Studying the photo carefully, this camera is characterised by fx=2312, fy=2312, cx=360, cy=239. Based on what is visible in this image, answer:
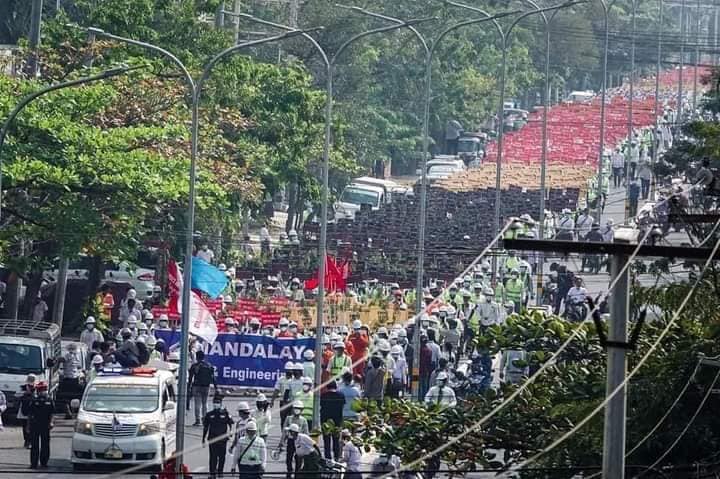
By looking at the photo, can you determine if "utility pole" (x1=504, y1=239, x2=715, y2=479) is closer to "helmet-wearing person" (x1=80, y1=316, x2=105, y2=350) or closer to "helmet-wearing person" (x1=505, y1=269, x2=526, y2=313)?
"helmet-wearing person" (x1=80, y1=316, x2=105, y2=350)

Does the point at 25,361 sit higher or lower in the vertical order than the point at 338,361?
lower

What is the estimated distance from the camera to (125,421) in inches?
1179

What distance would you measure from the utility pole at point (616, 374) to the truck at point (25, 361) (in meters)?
18.1

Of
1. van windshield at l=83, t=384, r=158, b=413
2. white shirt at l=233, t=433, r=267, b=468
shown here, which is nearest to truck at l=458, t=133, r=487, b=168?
van windshield at l=83, t=384, r=158, b=413

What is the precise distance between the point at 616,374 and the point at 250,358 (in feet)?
60.3

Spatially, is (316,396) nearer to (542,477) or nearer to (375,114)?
(542,477)

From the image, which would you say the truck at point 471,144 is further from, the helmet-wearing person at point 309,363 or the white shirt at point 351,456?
the white shirt at point 351,456

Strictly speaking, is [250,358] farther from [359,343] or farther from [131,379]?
[131,379]

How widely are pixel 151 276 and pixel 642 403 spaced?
1057 inches

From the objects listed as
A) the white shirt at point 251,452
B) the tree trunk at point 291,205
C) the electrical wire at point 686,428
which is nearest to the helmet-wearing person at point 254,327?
the white shirt at point 251,452

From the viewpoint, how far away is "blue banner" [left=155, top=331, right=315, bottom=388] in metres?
34.4

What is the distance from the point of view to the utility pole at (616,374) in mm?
16297

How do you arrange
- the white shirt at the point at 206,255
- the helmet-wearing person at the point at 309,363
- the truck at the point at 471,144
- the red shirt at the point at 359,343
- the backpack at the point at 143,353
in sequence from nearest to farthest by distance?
1. the helmet-wearing person at the point at 309,363
2. the red shirt at the point at 359,343
3. the backpack at the point at 143,353
4. the white shirt at the point at 206,255
5. the truck at the point at 471,144

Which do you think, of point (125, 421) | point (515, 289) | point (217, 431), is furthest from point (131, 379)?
point (515, 289)
